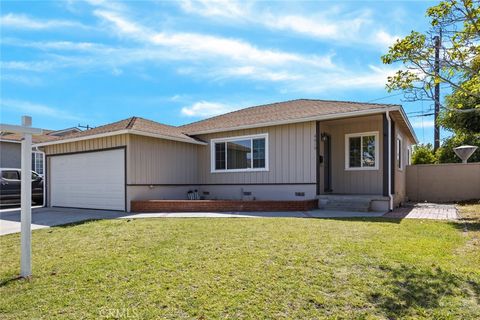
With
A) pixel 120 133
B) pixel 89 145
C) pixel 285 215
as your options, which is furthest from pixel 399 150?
pixel 89 145

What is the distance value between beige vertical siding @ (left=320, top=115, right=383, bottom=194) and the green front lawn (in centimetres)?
561

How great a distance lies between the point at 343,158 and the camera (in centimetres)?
1268

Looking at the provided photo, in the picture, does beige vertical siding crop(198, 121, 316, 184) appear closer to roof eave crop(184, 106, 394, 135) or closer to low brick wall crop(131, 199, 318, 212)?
roof eave crop(184, 106, 394, 135)

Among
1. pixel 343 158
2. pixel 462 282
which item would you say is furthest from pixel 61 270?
pixel 343 158

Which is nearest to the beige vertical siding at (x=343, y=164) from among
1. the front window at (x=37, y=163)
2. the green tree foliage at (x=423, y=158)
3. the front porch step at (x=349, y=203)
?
the front porch step at (x=349, y=203)

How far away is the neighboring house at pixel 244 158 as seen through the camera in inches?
434

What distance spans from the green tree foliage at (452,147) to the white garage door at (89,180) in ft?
60.4

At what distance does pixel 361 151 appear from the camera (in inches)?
488

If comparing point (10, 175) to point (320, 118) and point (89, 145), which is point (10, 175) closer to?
point (89, 145)

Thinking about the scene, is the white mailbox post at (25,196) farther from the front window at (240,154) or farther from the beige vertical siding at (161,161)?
the front window at (240,154)

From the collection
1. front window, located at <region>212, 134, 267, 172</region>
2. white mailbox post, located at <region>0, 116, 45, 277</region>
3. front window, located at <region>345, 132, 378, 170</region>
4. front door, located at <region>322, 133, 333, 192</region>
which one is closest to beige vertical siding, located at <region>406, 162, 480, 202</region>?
front window, located at <region>345, 132, 378, 170</region>

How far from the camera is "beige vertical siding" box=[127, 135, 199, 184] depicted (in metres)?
11.2

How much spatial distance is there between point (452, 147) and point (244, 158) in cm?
1442

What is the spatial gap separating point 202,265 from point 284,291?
1.30 m
